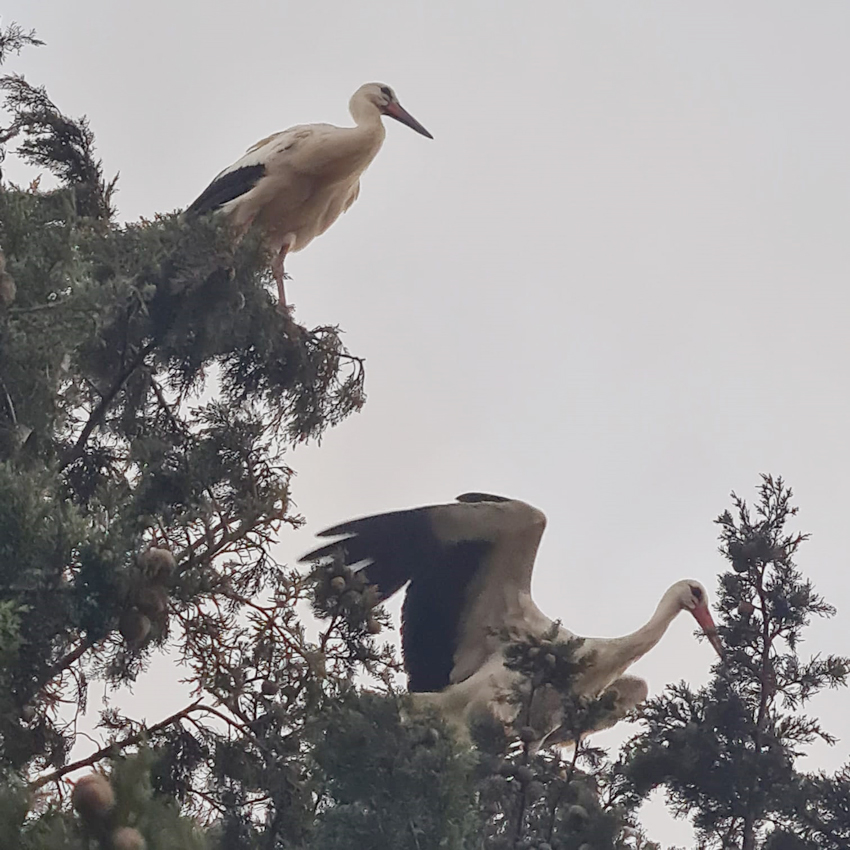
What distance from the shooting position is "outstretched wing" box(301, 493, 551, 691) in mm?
6199

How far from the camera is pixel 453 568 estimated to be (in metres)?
6.36

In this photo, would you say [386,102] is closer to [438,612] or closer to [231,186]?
[231,186]

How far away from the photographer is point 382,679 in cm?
358

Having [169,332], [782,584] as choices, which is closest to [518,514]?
[782,584]

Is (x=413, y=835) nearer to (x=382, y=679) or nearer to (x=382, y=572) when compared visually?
(x=382, y=679)

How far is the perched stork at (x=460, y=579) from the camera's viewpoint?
6.19 metres

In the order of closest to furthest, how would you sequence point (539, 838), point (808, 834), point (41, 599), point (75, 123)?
point (41, 599), point (539, 838), point (808, 834), point (75, 123)

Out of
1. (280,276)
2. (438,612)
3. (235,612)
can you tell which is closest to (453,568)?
(438,612)

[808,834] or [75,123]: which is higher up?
[75,123]

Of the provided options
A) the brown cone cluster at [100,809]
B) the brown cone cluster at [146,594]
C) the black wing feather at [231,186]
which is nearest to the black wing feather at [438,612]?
the black wing feather at [231,186]

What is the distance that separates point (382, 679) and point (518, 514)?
2.80 meters

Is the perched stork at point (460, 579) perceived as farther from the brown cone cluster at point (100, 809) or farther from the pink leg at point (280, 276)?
the brown cone cluster at point (100, 809)

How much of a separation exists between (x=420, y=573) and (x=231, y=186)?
1.78m

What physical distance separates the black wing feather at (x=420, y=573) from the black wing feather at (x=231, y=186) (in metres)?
1.41
